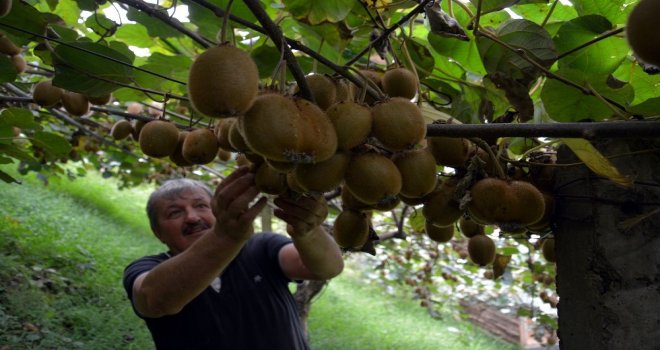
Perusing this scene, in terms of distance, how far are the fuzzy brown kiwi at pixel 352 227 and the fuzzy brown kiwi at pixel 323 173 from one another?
28cm

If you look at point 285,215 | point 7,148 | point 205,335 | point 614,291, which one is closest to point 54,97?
point 7,148

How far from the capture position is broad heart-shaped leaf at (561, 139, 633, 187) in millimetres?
835

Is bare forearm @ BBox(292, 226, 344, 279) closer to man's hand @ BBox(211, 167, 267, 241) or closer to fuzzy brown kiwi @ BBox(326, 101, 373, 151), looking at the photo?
man's hand @ BBox(211, 167, 267, 241)

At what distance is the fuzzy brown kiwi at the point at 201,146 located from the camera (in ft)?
3.98

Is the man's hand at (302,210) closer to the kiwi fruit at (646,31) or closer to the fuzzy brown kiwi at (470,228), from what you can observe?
the fuzzy brown kiwi at (470,228)

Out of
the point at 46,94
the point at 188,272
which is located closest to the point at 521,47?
the point at 188,272

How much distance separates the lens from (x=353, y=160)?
838 millimetres

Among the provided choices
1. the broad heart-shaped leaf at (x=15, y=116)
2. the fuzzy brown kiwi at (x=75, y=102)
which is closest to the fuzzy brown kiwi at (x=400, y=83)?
the fuzzy brown kiwi at (x=75, y=102)

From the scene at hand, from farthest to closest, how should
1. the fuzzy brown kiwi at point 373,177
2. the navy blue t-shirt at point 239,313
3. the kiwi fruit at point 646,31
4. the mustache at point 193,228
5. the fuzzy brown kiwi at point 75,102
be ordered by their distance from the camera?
the mustache at point 193,228 < the navy blue t-shirt at point 239,313 < the fuzzy brown kiwi at point 75,102 < the fuzzy brown kiwi at point 373,177 < the kiwi fruit at point 646,31

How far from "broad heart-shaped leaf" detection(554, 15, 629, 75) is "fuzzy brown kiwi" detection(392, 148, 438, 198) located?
421 millimetres

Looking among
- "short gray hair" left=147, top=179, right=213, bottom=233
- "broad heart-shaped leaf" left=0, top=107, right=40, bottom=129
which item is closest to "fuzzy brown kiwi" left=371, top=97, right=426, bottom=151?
"broad heart-shaped leaf" left=0, top=107, right=40, bottom=129

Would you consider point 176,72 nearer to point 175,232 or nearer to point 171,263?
point 171,263

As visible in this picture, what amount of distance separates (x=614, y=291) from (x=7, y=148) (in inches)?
70.6

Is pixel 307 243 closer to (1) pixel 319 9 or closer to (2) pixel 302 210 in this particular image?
(2) pixel 302 210
